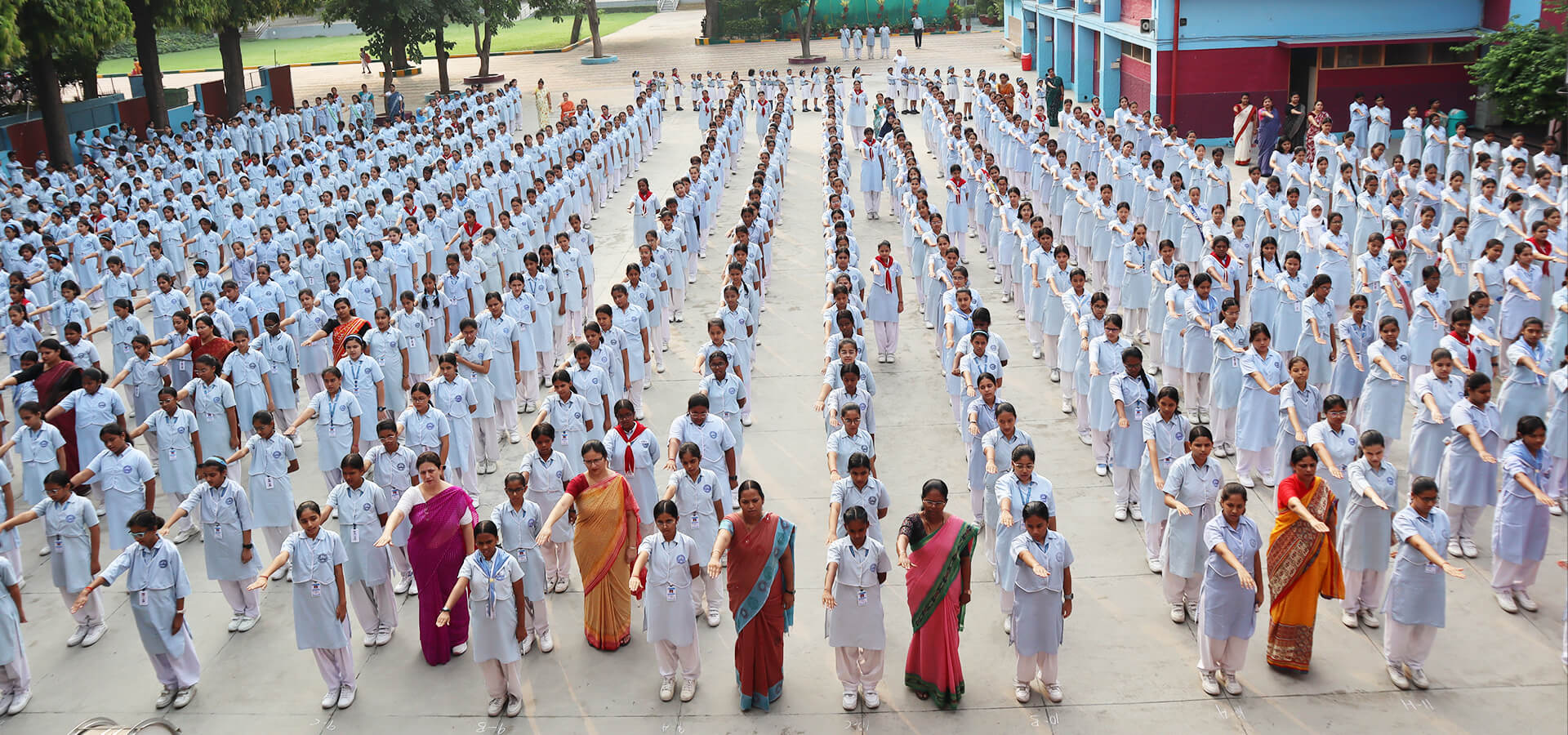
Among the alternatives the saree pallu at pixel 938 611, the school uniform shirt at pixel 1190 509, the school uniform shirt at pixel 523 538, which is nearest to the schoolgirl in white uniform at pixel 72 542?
the school uniform shirt at pixel 523 538

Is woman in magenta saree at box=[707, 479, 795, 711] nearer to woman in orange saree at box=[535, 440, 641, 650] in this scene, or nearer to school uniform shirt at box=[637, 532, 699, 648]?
school uniform shirt at box=[637, 532, 699, 648]

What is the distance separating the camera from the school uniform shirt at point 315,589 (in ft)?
23.2

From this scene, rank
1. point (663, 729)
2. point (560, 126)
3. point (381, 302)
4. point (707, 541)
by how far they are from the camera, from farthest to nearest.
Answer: point (560, 126)
point (381, 302)
point (707, 541)
point (663, 729)

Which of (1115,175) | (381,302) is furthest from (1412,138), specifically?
(381,302)

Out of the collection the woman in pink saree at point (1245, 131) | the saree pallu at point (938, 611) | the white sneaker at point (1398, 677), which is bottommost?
the white sneaker at point (1398, 677)

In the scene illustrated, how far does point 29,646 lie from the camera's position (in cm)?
830

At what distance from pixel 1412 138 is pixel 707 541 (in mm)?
15850

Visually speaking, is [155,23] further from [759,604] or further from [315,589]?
[759,604]

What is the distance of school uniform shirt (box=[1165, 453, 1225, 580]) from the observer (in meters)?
7.21

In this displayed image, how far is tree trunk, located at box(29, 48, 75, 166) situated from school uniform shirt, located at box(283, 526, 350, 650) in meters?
20.4

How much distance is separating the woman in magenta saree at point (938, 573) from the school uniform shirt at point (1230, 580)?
1.34 m

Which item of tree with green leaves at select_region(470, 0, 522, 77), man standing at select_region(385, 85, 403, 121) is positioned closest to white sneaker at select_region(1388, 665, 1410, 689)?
man standing at select_region(385, 85, 403, 121)

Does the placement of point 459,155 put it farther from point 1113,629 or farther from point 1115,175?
point 1113,629

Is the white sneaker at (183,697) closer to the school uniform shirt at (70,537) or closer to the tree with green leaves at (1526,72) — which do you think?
the school uniform shirt at (70,537)
